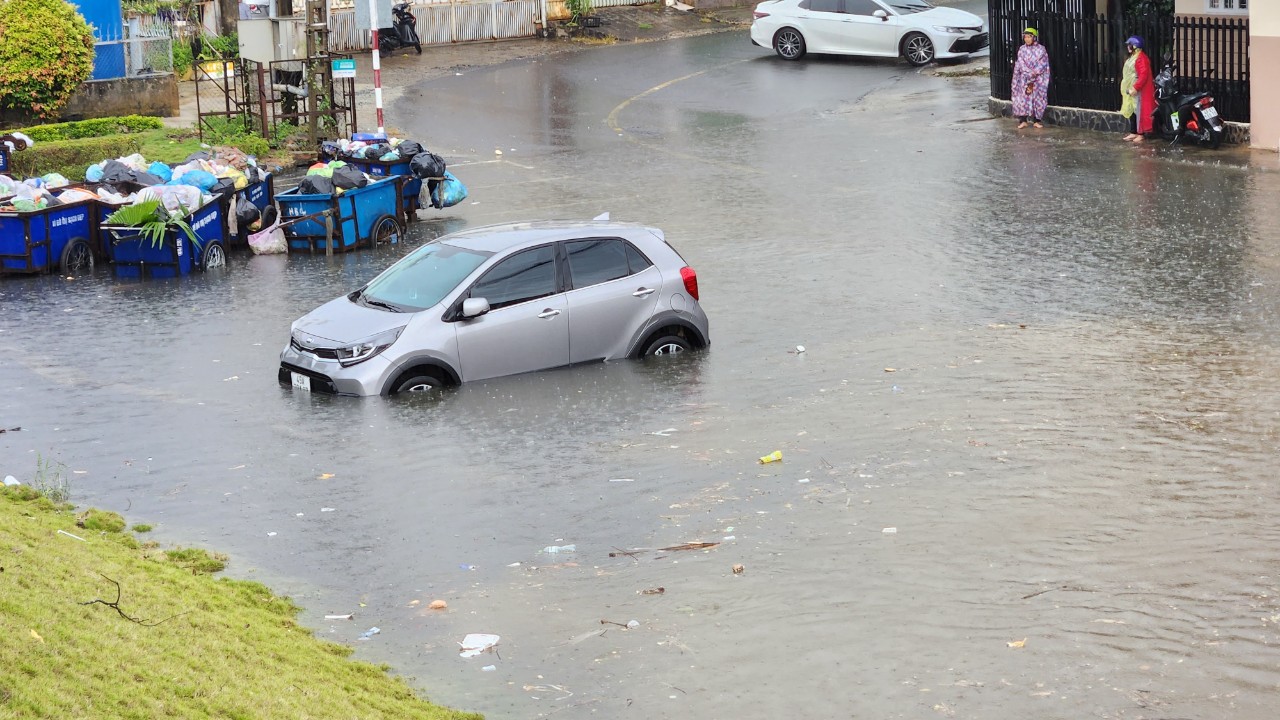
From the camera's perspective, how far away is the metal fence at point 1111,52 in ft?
79.2

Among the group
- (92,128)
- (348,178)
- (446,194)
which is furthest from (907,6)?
(348,178)

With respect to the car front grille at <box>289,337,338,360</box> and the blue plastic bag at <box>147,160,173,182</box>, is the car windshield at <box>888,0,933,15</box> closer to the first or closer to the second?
the blue plastic bag at <box>147,160,173,182</box>

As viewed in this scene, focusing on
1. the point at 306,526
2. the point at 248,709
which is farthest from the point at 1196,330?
the point at 248,709

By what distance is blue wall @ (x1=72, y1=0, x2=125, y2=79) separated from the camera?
29469 millimetres

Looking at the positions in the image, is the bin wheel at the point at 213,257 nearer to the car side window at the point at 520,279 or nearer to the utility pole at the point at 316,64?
the car side window at the point at 520,279

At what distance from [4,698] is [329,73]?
23.1 metres

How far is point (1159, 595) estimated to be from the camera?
8125mm

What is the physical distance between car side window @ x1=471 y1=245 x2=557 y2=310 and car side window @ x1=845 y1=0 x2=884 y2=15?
78.8ft

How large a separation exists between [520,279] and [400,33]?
2798 centimetres

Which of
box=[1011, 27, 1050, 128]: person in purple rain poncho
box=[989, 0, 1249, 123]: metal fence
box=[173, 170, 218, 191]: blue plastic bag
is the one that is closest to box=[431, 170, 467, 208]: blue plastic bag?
box=[173, 170, 218, 191]: blue plastic bag

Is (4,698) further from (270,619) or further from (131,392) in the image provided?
(131,392)

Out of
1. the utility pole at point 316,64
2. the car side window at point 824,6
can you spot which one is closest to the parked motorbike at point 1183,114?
the car side window at point 824,6

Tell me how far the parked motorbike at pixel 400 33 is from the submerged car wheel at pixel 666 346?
88.9 feet

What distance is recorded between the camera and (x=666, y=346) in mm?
14086
